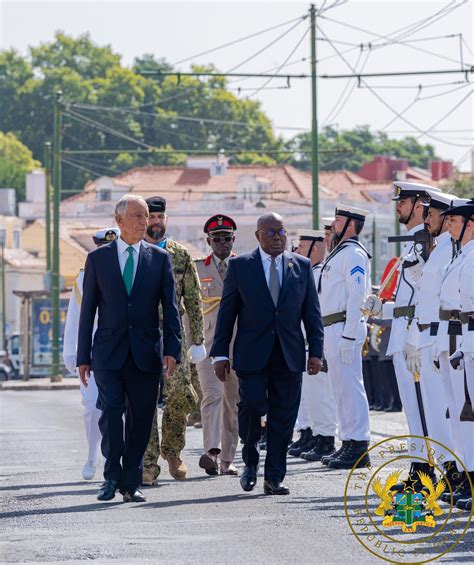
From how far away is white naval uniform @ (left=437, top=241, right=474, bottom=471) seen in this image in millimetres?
12366

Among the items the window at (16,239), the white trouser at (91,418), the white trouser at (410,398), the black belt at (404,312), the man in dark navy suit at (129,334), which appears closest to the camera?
the man in dark navy suit at (129,334)

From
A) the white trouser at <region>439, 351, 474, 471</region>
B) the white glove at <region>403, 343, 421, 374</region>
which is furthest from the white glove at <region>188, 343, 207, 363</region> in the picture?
the white trouser at <region>439, 351, 474, 471</region>

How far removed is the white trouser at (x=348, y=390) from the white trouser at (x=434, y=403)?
2.71m

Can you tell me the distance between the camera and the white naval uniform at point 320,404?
17656 mm

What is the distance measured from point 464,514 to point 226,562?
234 cm

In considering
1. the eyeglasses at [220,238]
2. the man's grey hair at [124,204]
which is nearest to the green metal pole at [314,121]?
the eyeglasses at [220,238]

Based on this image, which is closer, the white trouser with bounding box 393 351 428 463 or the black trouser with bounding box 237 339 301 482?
the black trouser with bounding box 237 339 301 482

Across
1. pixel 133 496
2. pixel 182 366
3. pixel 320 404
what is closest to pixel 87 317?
pixel 133 496

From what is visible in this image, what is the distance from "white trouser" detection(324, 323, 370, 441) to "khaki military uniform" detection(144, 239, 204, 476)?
5.65ft

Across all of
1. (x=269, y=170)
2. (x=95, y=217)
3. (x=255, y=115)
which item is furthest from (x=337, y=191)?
(x=255, y=115)

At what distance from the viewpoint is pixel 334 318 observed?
1630 cm

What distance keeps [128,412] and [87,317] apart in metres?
0.67

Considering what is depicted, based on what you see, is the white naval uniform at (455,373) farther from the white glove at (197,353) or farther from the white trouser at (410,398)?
the white glove at (197,353)

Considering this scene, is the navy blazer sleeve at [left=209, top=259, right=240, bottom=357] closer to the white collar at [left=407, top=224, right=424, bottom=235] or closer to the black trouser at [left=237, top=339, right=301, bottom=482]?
the black trouser at [left=237, top=339, right=301, bottom=482]
